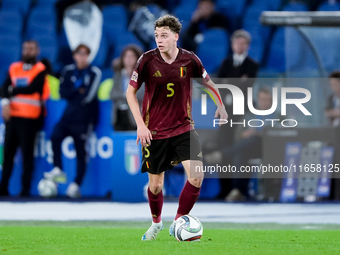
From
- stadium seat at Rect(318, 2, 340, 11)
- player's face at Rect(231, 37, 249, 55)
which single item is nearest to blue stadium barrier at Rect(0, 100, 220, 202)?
player's face at Rect(231, 37, 249, 55)

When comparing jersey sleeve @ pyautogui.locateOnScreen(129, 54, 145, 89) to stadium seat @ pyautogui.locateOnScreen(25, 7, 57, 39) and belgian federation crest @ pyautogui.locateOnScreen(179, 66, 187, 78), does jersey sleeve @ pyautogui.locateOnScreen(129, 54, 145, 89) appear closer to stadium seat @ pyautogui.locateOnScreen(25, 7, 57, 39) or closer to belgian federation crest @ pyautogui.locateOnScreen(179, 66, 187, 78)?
belgian federation crest @ pyautogui.locateOnScreen(179, 66, 187, 78)

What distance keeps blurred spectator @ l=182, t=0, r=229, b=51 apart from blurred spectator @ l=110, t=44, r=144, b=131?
1805mm

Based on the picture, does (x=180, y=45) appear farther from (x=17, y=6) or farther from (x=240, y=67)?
(x=17, y=6)

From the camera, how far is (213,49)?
13.0 m

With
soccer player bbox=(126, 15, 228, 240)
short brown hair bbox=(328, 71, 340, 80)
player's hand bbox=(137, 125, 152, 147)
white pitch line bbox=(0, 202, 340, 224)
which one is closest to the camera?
player's hand bbox=(137, 125, 152, 147)

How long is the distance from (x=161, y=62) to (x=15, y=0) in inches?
317

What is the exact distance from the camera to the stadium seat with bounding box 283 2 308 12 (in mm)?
12672

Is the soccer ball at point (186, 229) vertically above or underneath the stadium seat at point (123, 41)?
underneath

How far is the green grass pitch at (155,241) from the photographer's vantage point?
17.1 feet

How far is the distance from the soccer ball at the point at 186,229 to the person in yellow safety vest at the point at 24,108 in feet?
19.9

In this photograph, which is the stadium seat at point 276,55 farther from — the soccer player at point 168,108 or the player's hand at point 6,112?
the soccer player at point 168,108

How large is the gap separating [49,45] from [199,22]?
3085 millimetres

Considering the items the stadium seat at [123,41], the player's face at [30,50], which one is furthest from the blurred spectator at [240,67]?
the player's face at [30,50]

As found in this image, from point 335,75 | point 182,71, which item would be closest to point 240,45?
point 335,75
